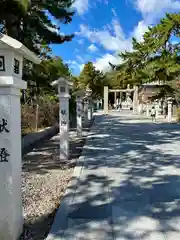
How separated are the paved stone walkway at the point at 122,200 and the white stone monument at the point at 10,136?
0.51 meters

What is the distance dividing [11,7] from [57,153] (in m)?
4.05

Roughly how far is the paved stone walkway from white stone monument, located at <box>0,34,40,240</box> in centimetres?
51

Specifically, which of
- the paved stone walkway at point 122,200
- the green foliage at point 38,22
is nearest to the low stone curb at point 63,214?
the paved stone walkway at point 122,200

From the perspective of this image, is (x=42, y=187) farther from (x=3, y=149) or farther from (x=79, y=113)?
(x=79, y=113)

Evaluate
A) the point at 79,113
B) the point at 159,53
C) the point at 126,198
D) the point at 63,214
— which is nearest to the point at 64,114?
the point at 126,198

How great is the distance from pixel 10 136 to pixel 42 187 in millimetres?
2186

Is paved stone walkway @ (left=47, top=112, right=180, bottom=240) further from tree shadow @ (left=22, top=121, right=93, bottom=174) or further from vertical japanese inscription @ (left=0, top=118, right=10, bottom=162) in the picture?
vertical japanese inscription @ (left=0, top=118, right=10, bottom=162)

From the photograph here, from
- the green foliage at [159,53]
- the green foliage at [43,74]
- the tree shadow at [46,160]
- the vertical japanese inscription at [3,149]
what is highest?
the green foliage at [159,53]

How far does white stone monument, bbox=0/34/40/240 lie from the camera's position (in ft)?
8.63

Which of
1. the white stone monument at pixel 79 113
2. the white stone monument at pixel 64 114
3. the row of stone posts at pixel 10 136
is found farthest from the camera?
the white stone monument at pixel 79 113

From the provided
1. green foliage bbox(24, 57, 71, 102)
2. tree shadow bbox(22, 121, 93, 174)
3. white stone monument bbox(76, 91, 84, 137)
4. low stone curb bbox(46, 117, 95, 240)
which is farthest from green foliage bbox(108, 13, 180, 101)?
low stone curb bbox(46, 117, 95, 240)

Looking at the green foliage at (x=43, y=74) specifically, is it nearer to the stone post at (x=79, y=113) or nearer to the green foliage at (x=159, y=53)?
the stone post at (x=79, y=113)

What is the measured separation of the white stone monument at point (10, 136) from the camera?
2.63m

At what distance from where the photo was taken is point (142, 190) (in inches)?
177
